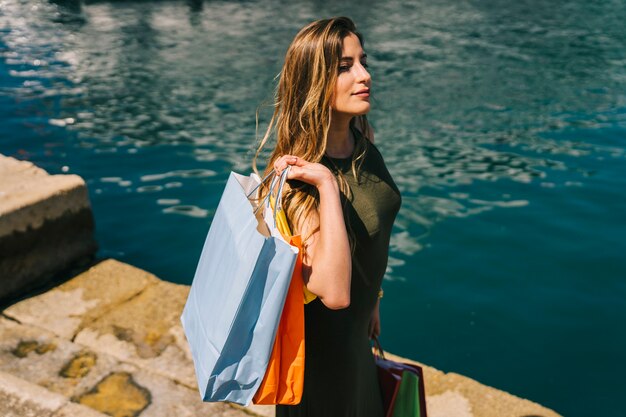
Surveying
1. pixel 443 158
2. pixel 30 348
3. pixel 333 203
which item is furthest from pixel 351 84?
pixel 443 158

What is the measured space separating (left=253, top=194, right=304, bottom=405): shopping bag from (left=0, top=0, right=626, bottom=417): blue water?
86 cm

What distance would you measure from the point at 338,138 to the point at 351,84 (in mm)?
218

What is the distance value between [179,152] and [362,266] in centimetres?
798

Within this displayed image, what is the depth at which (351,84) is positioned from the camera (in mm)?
2217

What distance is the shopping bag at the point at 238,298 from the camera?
6.23 ft

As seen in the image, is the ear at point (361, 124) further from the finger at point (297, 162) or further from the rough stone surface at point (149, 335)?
the rough stone surface at point (149, 335)

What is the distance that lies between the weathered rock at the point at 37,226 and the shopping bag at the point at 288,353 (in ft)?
10.7

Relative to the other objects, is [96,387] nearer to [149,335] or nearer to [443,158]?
[149,335]

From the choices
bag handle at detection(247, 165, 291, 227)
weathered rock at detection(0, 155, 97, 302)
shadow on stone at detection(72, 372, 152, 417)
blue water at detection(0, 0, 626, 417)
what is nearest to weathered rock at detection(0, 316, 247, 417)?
shadow on stone at detection(72, 372, 152, 417)

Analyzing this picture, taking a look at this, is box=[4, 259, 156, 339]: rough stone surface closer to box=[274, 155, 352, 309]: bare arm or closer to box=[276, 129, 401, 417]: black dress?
box=[276, 129, 401, 417]: black dress

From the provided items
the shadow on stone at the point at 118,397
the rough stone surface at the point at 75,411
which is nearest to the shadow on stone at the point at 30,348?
the shadow on stone at the point at 118,397

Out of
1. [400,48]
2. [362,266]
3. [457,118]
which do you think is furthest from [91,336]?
[400,48]

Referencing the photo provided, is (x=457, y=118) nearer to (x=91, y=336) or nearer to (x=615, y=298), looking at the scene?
(x=615, y=298)

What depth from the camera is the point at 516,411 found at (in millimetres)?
3670
